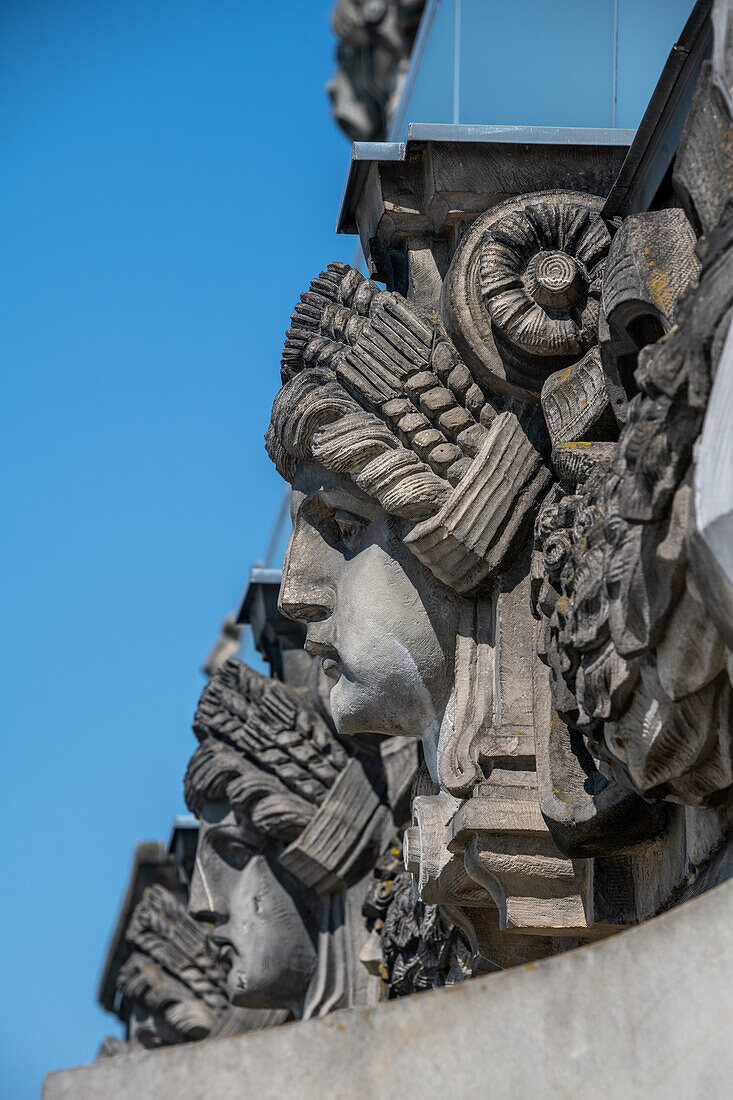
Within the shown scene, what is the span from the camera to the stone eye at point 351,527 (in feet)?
15.9

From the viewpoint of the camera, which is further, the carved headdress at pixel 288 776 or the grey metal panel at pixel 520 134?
the carved headdress at pixel 288 776

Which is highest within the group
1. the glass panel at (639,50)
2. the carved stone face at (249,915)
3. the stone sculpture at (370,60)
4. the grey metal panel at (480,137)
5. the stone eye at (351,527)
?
the stone sculpture at (370,60)

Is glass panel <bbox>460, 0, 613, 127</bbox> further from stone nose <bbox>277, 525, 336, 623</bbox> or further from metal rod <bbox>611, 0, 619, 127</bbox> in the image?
stone nose <bbox>277, 525, 336, 623</bbox>

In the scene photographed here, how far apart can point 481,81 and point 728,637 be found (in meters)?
2.56

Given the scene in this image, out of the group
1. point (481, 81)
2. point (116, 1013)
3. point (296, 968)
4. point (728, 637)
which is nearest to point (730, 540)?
point (728, 637)

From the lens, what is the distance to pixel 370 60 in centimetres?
2469

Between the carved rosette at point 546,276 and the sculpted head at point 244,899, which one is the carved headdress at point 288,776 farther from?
the carved rosette at point 546,276

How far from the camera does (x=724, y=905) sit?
296cm

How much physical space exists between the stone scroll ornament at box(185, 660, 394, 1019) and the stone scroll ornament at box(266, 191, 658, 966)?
2543mm

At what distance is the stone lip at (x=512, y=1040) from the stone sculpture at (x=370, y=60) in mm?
20553

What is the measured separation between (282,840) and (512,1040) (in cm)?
499

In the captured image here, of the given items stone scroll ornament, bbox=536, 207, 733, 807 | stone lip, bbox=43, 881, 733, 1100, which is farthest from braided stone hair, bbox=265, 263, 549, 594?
stone lip, bbox=43, 881, 733, 1100

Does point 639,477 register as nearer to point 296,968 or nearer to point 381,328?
point 381,328

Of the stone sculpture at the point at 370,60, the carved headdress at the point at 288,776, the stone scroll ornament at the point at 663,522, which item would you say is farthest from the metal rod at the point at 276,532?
the stone sculpture at the point at 370,60
